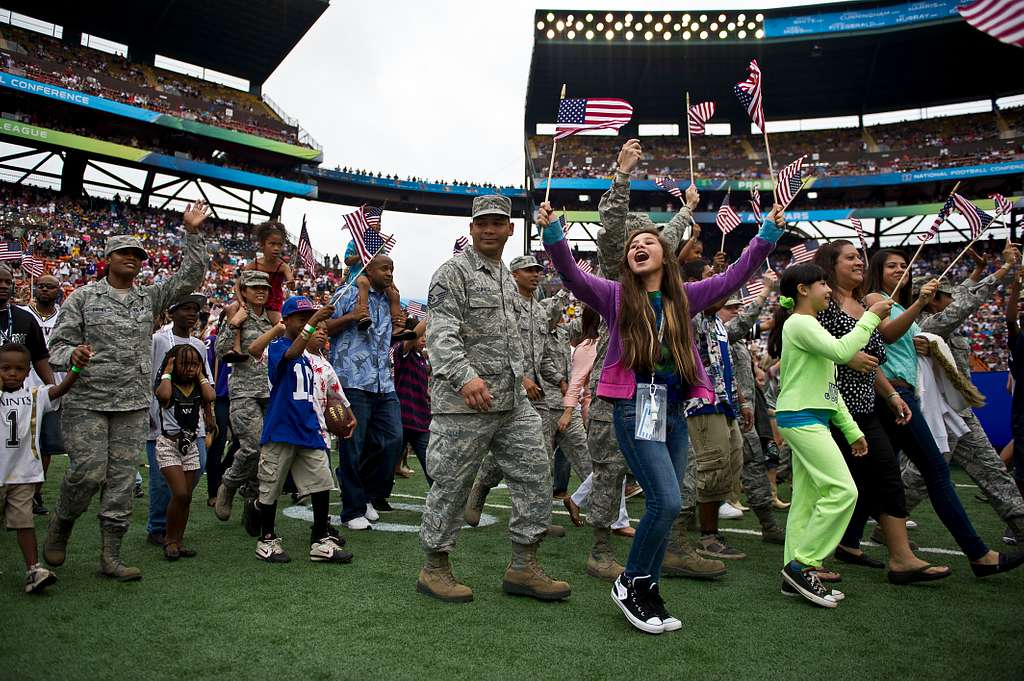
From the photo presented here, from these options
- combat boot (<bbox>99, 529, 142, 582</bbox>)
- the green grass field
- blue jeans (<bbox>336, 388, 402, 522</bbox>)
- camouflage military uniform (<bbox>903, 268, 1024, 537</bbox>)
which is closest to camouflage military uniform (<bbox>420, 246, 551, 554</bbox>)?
the green grass field

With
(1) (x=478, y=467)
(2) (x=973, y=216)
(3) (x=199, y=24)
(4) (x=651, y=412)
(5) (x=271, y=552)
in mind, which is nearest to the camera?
(4) (x=651, y=412)

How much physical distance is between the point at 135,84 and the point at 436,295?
3942 centimetres

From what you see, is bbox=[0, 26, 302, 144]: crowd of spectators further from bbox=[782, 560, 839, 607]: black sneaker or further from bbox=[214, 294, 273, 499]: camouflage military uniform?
bbox=[782, 560, 839, 607]: black sneaker

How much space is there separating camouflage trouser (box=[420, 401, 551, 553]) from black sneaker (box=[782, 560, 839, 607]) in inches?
55.3

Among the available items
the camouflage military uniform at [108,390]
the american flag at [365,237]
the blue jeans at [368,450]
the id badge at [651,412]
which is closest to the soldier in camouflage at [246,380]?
the blue jeans at [368,450]

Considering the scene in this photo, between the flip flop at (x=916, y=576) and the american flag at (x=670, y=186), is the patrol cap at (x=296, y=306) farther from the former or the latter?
the flip flop at (x=916, y=576)

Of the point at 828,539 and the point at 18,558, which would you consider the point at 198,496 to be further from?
the point at 828,539

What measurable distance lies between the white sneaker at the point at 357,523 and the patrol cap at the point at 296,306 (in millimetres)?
1844

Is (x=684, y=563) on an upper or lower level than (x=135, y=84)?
lower

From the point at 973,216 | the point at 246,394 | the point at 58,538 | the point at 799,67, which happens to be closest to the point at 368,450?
the point at 246,394

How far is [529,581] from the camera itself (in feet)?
13.5

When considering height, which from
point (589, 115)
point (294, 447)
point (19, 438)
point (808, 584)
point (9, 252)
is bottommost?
point (808, 584)

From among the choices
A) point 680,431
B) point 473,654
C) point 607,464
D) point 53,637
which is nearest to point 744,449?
point 607,464

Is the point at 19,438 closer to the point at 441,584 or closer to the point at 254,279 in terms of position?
the point at 254,279
